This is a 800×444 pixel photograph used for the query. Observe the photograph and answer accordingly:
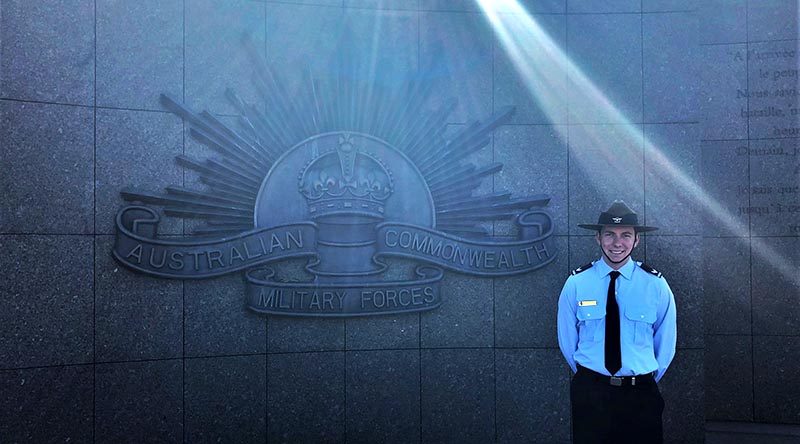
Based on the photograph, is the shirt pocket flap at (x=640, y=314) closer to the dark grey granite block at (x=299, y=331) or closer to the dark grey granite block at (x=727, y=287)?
the dark grey granite block at (x=299, y=331)

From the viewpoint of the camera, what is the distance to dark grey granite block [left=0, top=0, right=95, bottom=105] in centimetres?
518

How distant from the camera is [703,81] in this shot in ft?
22.0

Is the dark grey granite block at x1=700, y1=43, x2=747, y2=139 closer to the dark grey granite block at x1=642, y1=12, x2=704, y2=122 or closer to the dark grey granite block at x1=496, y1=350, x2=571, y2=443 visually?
the dark grey granite block at x1=642, y1=12, x2=704, y2=122

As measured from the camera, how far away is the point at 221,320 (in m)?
5.71

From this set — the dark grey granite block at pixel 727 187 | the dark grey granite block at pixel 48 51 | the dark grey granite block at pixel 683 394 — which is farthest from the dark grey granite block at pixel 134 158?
the dark grey granite block at pixel 727 187

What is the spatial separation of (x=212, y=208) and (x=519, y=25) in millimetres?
2943

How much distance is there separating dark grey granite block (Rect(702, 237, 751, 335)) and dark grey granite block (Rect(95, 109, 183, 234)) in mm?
4699

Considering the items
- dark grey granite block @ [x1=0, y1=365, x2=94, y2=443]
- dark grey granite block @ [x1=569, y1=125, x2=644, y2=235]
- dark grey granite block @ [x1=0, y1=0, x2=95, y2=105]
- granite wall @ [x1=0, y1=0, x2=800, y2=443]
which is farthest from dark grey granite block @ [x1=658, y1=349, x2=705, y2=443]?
dark grey granite block @ [x1=0, y1=0, x2=95, y2=105]

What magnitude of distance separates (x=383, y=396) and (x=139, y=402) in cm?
184

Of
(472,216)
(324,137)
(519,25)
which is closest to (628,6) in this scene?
(519,25)

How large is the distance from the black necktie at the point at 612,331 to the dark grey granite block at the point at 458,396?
187 centimetres

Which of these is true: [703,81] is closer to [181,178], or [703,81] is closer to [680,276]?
[680,276]

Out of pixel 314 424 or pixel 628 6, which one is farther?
pixel 628 6

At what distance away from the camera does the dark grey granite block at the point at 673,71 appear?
20.6ft
